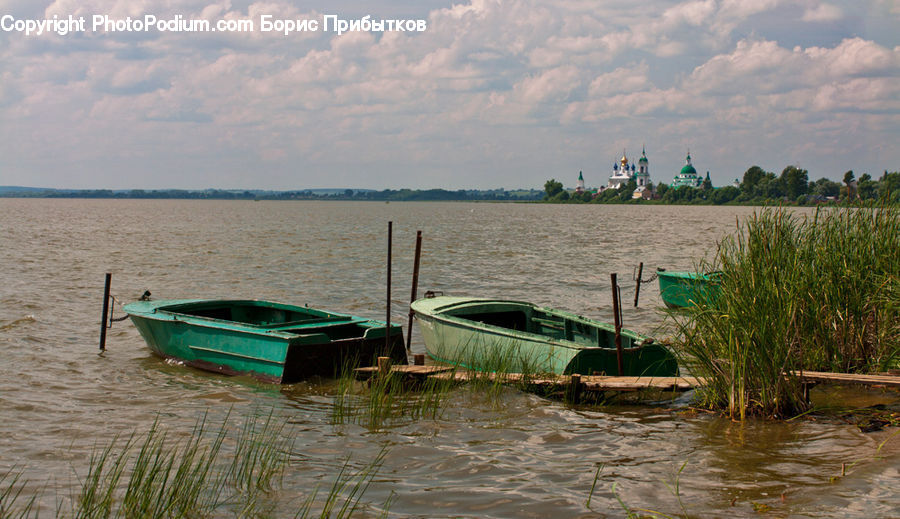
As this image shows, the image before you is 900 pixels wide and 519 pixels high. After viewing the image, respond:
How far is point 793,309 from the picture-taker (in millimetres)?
8023

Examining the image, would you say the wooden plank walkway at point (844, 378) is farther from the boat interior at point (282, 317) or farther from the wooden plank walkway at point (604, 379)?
the boat interior at point (282, 317)

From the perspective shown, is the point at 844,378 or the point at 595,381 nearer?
the point at 844,378

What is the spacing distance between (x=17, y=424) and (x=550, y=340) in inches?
265

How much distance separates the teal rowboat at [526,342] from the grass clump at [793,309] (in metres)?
0.95

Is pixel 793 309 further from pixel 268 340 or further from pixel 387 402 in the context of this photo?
pixel 268 340

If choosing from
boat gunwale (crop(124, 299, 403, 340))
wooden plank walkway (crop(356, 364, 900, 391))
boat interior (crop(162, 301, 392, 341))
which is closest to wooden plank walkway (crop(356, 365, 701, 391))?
wooden plank walkway (crop(356, 364, 900, 391))

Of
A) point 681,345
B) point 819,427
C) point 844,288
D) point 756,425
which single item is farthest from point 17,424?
point 844,288

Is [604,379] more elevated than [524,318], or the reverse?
[524,318]

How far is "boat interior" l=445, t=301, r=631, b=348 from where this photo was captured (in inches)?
483

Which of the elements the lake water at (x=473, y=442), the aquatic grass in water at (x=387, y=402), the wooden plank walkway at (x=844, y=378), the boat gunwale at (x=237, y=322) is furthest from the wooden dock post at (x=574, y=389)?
the boat gunwale at (x=237, y=322)

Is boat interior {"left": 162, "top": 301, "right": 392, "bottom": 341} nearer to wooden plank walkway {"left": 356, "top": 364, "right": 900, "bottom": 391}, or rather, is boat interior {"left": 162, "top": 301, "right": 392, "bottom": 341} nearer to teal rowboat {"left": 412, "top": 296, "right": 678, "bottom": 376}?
teal rowboat {"left": 412, "top": 296, "right": 678, "bottom": 376}

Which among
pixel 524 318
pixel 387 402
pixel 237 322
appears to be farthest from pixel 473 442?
pixel 237 322

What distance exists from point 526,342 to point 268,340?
385 cm

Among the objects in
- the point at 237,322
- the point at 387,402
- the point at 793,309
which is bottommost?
the point at 387,402
